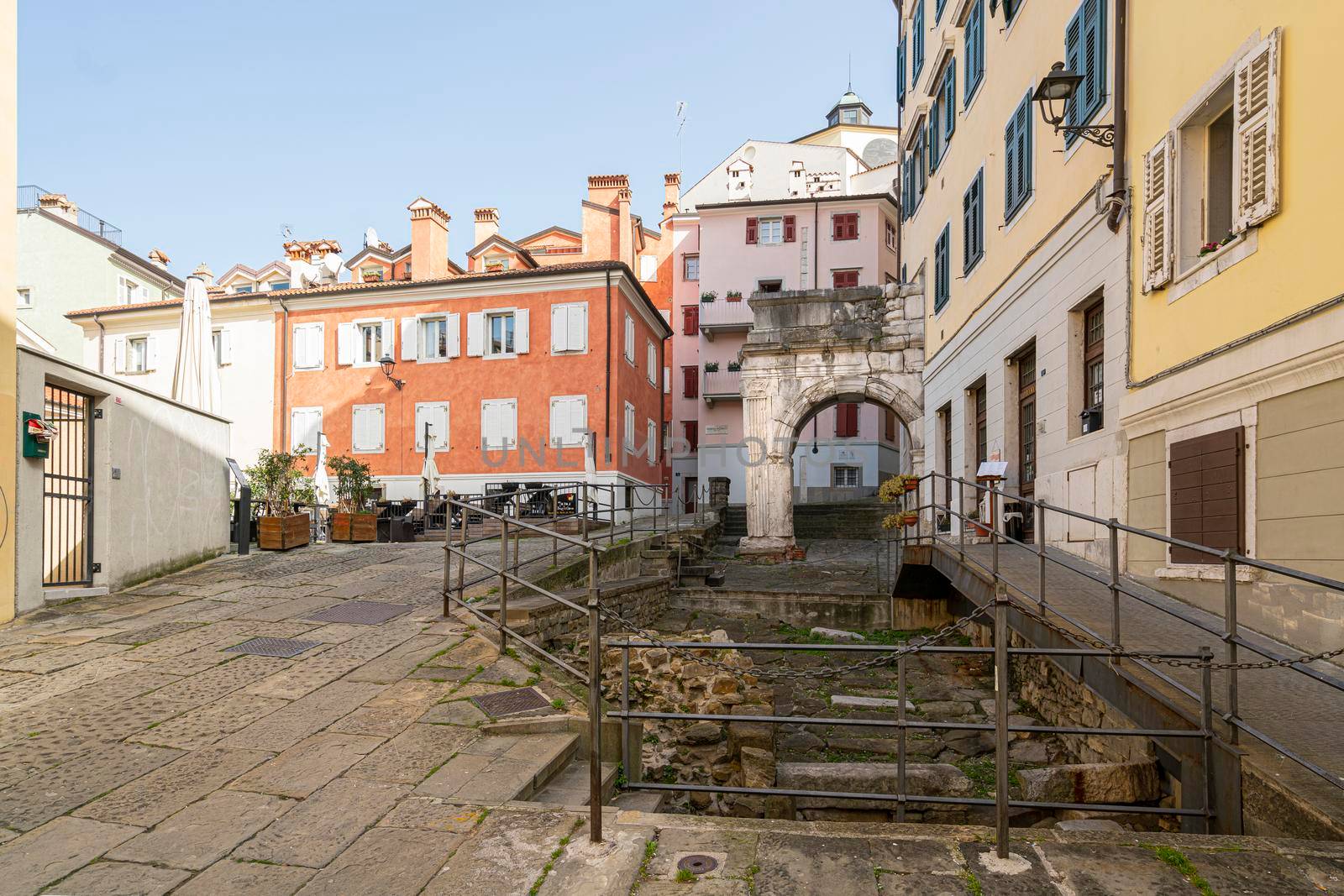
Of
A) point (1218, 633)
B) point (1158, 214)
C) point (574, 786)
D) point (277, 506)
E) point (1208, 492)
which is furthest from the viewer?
point (277, 506)

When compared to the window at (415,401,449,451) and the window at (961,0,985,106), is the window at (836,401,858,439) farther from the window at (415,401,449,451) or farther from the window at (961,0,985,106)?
the window at (961,0,985,106)

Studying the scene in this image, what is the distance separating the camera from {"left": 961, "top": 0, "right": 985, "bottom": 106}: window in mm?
13438

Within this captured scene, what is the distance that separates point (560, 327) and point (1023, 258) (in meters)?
17.5

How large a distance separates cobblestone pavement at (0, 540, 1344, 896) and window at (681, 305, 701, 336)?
107 ft

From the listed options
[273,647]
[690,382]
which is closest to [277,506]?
[273,647]

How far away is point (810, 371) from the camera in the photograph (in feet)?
62.3

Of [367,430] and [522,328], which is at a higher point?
[522,328]

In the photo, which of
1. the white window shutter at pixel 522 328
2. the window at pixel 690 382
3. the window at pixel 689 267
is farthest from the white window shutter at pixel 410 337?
the window at pixel 689 267

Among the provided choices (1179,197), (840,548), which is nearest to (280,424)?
(840,548)

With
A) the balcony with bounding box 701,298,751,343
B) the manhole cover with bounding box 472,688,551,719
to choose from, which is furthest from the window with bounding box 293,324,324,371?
the manhole cover with bounding box 472,688,551,719

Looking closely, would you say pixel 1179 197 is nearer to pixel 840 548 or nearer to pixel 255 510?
pixel 840 548

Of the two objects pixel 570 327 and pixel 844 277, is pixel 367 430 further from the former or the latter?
pixel 844 277

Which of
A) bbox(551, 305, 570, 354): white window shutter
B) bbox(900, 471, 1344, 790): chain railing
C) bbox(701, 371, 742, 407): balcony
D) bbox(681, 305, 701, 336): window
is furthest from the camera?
Answer: bbox(681, 305, 701, 336): window

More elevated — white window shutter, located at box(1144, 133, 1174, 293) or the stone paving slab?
white window shutter, located at box(1144, 133, 1174, 293)
